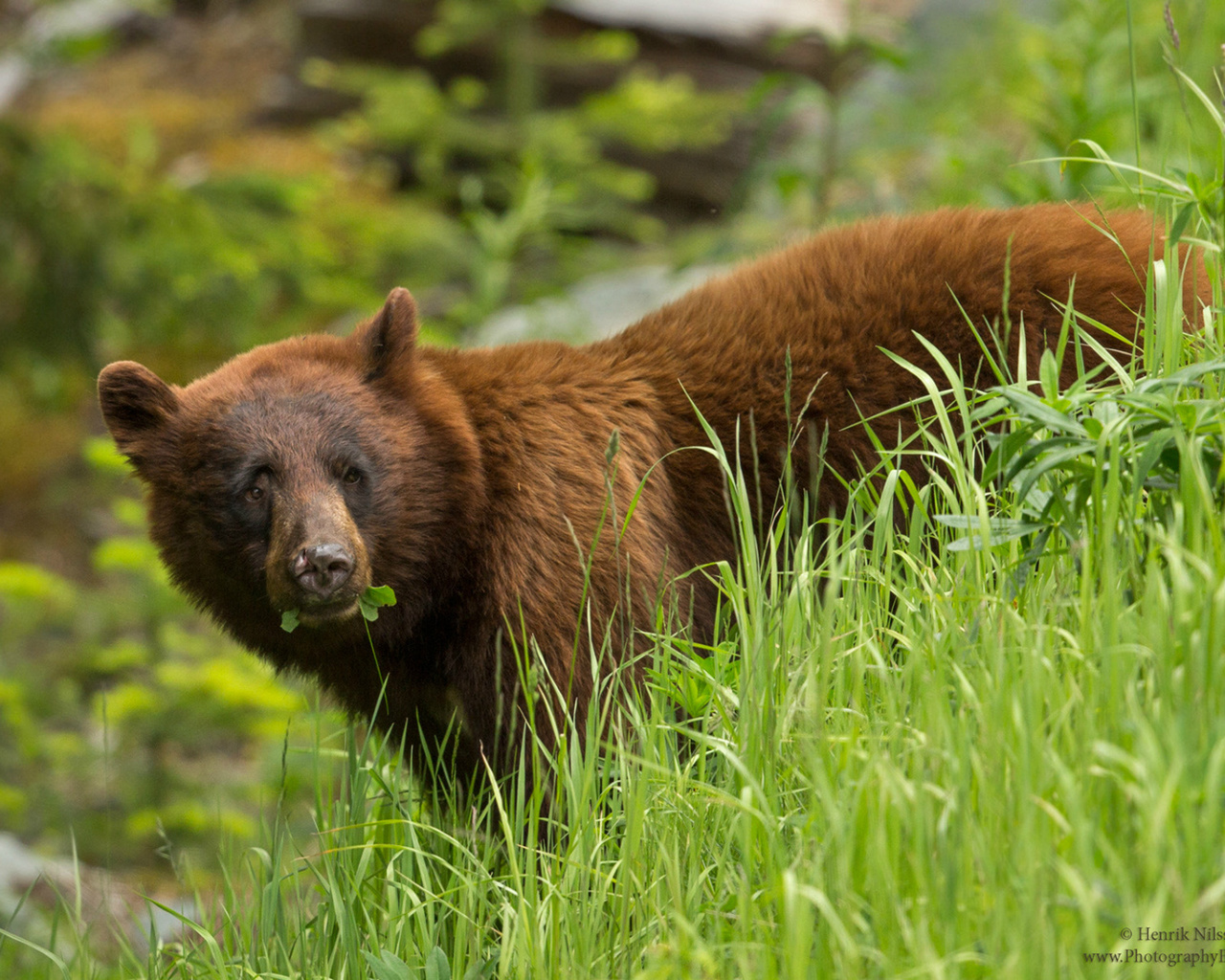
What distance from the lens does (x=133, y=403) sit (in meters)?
3.22

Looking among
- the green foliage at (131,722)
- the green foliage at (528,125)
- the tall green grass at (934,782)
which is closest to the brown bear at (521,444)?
the tall green grass at (934,782)

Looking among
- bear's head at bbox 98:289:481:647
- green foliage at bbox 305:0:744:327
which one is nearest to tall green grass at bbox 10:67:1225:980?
bear's head at bbox 98:289:481:647

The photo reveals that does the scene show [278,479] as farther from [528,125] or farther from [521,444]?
[528,125]

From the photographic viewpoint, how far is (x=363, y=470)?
3.09 metres

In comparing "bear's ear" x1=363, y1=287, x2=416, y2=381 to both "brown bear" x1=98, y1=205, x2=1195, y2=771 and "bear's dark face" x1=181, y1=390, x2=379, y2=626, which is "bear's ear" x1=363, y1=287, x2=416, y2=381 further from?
"bear's dark face" x1=181, y1=390, x2=379, y2=626

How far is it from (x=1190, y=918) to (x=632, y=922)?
3.79ft

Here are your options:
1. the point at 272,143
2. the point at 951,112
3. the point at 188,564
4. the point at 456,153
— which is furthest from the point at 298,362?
the point at 272,143

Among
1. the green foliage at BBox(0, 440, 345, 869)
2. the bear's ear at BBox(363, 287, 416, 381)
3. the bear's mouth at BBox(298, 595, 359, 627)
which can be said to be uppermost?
the bear's ear at BBox(363, 287, 416, 381)

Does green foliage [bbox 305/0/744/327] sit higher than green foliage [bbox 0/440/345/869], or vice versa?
green foliage [bbox 305/0/744/327]

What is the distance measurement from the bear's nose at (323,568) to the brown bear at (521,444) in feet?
0.11

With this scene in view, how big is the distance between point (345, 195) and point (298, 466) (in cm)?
705

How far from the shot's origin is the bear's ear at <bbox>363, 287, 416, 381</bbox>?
10.7 ft

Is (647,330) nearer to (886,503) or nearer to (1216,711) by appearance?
(886,503)

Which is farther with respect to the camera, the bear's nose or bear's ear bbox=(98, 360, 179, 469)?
bear's ear bbox=(98, 360, 179, 469)
